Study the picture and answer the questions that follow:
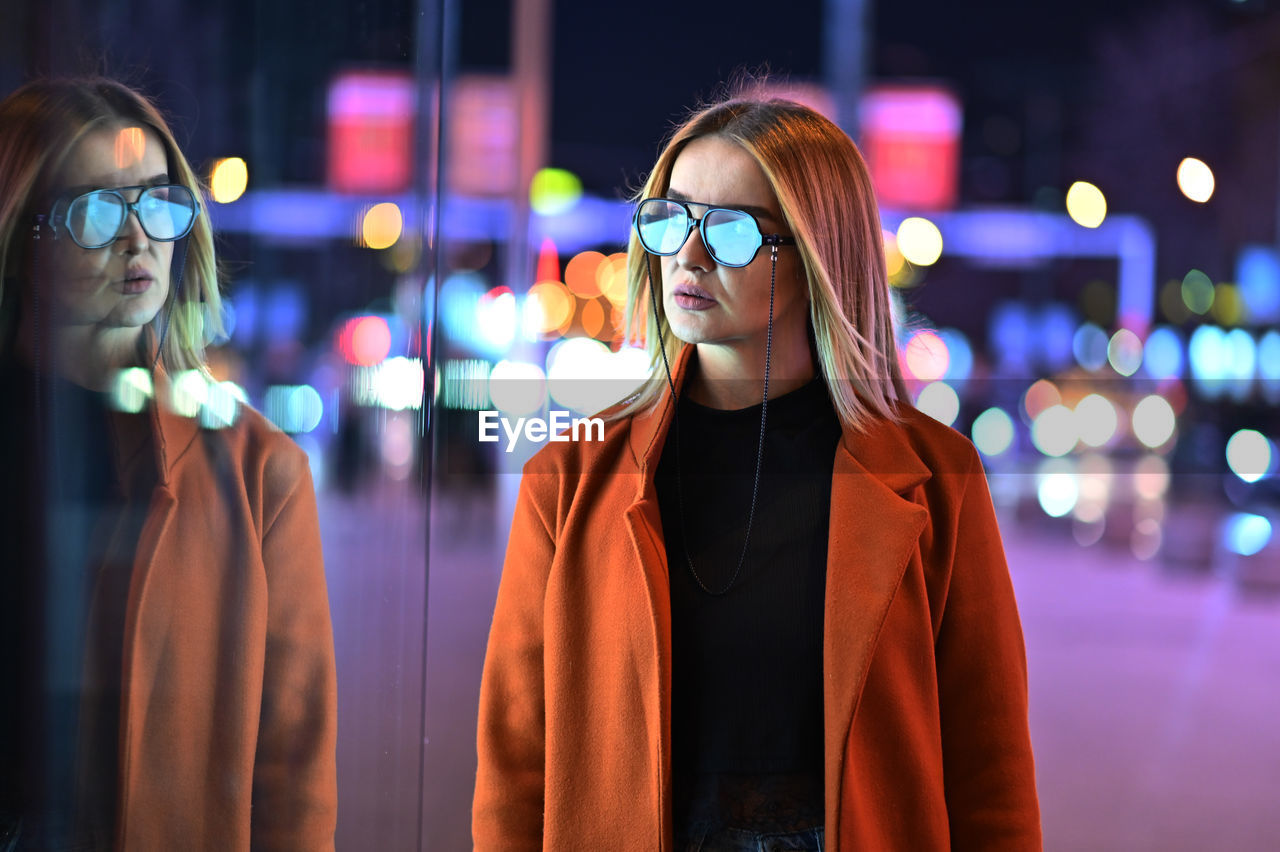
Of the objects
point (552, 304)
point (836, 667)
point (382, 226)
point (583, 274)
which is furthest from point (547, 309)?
point (836, 667)

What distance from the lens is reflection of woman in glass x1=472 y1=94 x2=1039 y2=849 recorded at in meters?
1.30

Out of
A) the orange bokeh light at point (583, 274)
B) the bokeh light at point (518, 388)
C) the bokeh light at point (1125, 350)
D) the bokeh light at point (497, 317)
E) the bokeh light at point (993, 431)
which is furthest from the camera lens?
the bokeh light at point (1125, 350)

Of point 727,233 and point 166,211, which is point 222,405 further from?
point 727,233

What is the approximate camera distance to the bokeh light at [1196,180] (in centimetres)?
221

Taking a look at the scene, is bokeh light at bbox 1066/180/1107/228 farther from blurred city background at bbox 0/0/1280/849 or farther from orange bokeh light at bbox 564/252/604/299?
orange bokeh light at bbox 564/252/604/299

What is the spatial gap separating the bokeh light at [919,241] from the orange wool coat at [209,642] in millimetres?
1232

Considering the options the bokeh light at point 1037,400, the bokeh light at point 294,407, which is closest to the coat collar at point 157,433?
the bokeh light at point 294,407

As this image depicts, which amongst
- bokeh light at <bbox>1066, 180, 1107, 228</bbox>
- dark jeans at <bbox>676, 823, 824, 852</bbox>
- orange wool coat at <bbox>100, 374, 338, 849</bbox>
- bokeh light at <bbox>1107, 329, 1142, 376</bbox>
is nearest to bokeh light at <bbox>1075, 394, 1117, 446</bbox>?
bokeh light at <bbox>1107, 329, 1142, 376</bbox>

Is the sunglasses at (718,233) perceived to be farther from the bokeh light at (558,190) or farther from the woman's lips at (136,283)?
the woman's lips at (136,283)

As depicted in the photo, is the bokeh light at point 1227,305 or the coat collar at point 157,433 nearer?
the coat collar at point 157,433

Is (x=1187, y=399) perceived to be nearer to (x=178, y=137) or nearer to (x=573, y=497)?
(x=573, y=497)

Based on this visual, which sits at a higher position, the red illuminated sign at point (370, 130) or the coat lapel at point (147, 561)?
the red illuminated sign at point (370, 130)

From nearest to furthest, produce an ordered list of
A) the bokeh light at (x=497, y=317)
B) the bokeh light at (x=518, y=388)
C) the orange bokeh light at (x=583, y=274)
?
the bokeh light at (x=518, y=388)
the orange bokeh light at (x=583, y=274)
the bokeh light at (x=497, y=317)

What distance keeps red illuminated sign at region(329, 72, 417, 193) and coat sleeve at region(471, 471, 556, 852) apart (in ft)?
1.73
